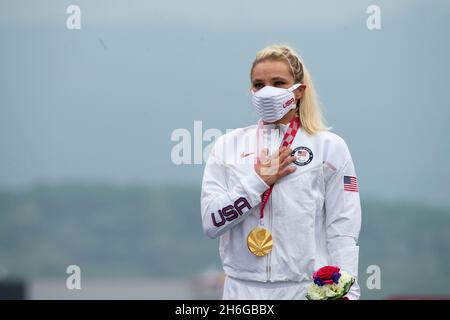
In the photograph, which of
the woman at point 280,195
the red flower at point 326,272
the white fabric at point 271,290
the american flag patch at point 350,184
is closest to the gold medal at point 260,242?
the woman at point 280,195

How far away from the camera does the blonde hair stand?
3.26 meters

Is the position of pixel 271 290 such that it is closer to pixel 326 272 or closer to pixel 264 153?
pixel 326 272

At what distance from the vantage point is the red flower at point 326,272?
114 inches

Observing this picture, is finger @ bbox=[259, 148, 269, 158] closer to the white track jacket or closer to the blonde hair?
the white track jacket

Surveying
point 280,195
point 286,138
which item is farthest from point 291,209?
point 286,138

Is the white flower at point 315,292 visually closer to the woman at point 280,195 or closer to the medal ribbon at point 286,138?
the woman at point 280,195

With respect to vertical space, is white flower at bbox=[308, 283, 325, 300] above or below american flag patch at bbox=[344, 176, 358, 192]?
below

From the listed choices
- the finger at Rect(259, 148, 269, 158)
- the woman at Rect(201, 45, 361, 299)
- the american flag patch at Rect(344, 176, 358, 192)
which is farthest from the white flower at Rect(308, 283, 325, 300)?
the finger at Rect(259, 148, 269, 158)

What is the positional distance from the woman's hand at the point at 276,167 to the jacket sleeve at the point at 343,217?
177 mm

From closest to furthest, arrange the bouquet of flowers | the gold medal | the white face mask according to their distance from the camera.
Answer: the bouquet of flowers → the gold medal → the white face mask

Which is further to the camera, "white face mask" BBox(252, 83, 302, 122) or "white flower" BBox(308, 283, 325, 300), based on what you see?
"white face mask" BBox(252, 83, 302, 122)

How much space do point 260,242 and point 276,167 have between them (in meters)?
0.28
